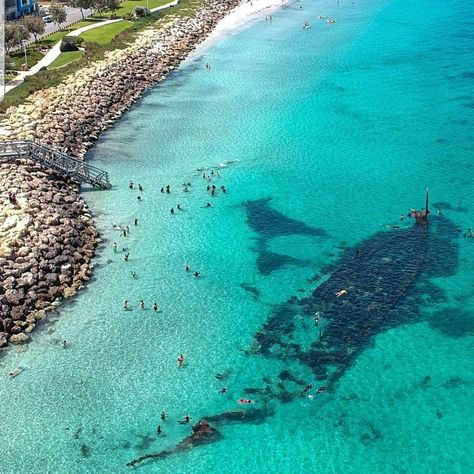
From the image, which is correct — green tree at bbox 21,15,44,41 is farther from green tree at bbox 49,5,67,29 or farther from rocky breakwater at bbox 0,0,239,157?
rocky breakwater at bbox 0,0,239,157

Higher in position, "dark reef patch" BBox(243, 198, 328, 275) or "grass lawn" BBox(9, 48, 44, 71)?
"grass lawn" BBox(9, 48, 44, 71)

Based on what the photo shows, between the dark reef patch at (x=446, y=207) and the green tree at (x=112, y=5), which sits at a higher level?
the green tree at (x=112, y=5)

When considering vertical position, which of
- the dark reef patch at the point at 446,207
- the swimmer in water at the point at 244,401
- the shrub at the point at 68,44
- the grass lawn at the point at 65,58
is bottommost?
the swimmer in water at the point at 244,401

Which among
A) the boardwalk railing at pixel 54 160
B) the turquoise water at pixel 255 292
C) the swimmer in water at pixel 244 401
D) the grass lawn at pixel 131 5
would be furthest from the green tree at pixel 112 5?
the swimmer in water at pixel 244 401

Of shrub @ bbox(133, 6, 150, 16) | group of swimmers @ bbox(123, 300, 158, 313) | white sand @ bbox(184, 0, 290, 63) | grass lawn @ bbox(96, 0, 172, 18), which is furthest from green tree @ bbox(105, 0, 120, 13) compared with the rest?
group of swimmers @ bbox(123, 300, 158, 313)

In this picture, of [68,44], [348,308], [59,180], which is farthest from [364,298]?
[68,44]

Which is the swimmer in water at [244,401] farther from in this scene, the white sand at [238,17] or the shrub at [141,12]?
the shrub at [141,12]
